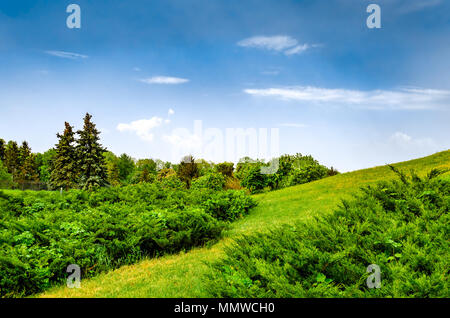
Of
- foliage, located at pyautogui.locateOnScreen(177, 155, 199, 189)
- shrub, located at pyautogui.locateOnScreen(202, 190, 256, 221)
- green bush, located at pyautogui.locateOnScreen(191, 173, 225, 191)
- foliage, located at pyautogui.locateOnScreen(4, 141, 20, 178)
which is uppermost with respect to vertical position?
foliage, located at pyautogui.locateOnScreen(4, 141, 20, 178)

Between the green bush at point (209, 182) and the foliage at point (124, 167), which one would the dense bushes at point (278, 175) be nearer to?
the green bush at point (209, 182)

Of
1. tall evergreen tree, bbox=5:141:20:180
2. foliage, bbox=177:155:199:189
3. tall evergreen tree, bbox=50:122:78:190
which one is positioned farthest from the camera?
tall evergreen tree, bbox=5:141:20:180

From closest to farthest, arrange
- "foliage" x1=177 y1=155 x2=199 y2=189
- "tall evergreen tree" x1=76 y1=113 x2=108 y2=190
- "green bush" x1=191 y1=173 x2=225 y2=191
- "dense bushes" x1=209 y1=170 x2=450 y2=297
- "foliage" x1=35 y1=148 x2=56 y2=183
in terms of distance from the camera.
Result: "dense bushes" x1=209 y1=170 x2=450 y2=297
"green bush" x1=191 y1=173 x2=225 y2=191
"foliage" x1=177 y1=155 x2=199 y2=189
"tall evergreen tree" x1=76 y1=113 x2=108 y2=190
"foliage" x1=35 y1=148 x2=56 y2=183

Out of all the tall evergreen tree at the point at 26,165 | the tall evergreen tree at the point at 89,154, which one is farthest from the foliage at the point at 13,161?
the tall evergreen tree at the point at 89,154

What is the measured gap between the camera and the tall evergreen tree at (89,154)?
35.0 m

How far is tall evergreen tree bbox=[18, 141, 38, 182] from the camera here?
202 feet

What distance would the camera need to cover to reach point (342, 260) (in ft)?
12.3

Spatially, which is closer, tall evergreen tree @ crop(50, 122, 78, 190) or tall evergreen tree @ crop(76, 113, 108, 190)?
tall evergreen tree @ crop(76, 113, 108, 190)

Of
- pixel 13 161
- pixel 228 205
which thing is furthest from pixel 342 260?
pixel 13 161

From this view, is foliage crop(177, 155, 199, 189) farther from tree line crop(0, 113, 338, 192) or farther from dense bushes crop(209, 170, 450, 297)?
dense bushes crop(209, 170, 450, 297)

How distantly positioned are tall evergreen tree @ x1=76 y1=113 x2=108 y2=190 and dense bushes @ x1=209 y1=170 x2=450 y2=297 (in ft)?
110

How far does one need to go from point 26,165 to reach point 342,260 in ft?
236

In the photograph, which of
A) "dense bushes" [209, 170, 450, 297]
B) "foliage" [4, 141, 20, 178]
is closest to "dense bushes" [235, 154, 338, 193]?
"dense bushes" [209, 170, 450, 297]
